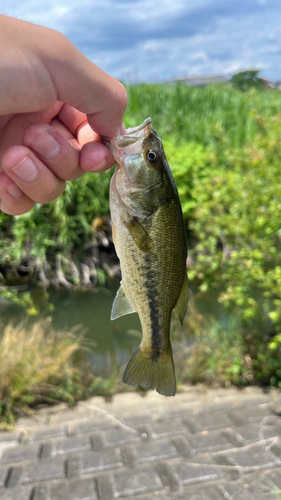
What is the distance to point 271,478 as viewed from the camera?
3.30 m

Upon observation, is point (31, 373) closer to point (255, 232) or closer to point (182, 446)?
point (182, 446)

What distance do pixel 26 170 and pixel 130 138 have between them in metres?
0.45

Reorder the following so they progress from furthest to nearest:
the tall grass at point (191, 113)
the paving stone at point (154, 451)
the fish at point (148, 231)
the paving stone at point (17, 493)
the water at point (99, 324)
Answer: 1. the tall grass at point (191, 113)
2. the water at point (99, 324)
3. the paving stone at point (154, 451)
4. the paving stone at point (17, 493)
5. the fish at point (148, 231)

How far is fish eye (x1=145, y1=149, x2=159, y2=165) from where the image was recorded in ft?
4.83

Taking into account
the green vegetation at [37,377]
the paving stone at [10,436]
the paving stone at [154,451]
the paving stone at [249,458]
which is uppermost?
the green vegetation at [37,377]

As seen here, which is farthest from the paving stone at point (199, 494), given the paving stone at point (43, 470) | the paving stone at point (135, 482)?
the paving stone at point (43, 470)

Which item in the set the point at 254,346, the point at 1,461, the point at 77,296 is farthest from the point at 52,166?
the point at 77,296

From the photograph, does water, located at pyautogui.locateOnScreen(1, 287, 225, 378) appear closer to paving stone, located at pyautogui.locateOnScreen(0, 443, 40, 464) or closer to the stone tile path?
the stone tile path

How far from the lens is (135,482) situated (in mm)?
3283

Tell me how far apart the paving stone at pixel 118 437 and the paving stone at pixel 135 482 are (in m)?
0.36

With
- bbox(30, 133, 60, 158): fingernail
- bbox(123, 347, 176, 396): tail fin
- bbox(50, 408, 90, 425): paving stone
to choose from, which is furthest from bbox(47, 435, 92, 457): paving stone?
bbox(30, 133, 60, 158): fingernail

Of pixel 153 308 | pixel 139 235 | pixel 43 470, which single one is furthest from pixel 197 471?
pixel 139 235

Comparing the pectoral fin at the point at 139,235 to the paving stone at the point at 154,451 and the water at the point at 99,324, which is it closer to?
the paving stone at the point at 154,451

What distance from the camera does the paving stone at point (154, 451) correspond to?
355 cm
